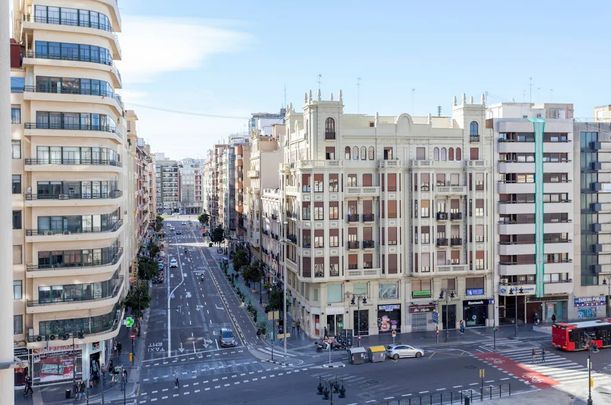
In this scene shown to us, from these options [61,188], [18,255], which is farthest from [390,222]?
[18,255]

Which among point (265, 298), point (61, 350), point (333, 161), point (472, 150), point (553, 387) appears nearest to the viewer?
point (553, 387)

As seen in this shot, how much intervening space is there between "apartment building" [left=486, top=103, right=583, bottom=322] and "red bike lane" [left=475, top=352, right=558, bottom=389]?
17.1 meters

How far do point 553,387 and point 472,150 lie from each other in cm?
3442

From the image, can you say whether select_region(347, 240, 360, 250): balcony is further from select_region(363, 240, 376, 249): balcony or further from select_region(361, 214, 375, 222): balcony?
select_region(361, 214, 375, 222): balcony

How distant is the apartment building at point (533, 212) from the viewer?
81.5 meters

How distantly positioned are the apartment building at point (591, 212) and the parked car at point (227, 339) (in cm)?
4449

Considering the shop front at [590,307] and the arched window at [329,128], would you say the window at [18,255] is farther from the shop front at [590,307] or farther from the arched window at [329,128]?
the shop front at [590,307]

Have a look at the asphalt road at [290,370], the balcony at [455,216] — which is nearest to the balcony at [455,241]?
the balcony at [455,216]

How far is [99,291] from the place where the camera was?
59.4 m

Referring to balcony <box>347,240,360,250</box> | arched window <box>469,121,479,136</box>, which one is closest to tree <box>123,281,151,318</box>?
balcony <box>347,240,360,250</box>

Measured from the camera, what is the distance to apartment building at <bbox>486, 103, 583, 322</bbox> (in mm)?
81500

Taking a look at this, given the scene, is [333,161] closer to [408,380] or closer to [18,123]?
Result: [408,380]

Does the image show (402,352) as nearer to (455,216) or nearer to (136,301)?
(455,216)

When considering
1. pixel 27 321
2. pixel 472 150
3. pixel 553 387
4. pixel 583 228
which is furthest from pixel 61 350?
pixel 583 228
